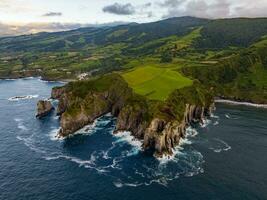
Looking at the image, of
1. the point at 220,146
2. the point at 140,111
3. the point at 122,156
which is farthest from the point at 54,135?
the point at 220,146

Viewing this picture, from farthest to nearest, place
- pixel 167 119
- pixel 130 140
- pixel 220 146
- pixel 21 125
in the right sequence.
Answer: pixel 21 125, pixel 130 140, pixel 220 146, pixel 167 119

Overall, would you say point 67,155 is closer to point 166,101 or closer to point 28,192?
point 28,192

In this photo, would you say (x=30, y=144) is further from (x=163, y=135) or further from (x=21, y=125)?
(x=163, y=135)

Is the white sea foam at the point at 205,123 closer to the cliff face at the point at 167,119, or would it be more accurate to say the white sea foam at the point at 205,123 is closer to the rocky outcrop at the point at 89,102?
the cliff face at the point at 167,119

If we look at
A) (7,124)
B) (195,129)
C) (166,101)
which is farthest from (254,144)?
(7,124)

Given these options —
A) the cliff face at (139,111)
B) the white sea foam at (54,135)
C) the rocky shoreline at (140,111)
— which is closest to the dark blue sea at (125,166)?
the white sea foam at (54,135)

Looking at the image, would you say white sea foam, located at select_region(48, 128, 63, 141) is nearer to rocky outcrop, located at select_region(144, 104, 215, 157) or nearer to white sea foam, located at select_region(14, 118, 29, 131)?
white sea foam, located at select_region(14, 118, 29, 131)
